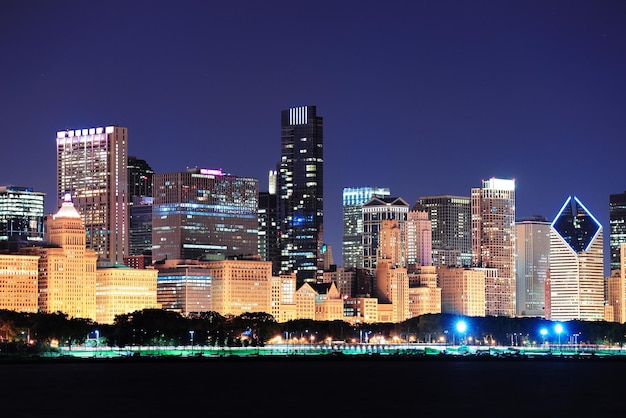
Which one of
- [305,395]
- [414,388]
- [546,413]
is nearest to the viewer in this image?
[546,413]

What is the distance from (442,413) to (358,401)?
640 inches

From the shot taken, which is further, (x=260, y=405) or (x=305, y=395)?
(x=305, y=395)

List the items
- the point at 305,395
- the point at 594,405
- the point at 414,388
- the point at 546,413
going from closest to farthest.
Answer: the point at 546,413
the point at 594,405
the point at 305,395
the point at 414,388

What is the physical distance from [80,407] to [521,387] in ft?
198

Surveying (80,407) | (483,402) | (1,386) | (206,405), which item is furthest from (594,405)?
(1,386)

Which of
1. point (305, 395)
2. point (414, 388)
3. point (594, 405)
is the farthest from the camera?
point (414, 388)

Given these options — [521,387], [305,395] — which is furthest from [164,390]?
[521,387]

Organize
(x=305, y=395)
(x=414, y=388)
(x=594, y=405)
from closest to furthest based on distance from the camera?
(x=594, y=405) → (x=305, y=395) → (x=414, y=388)

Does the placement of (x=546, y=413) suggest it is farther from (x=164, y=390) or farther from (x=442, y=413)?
(x=164, y=390)

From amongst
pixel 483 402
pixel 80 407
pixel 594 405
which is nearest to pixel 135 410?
pixel 80 407

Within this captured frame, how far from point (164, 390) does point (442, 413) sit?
42787mm

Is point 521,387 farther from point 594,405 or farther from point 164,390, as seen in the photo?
point 164,390

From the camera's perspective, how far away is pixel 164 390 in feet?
626

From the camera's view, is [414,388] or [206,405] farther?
[414,388]
